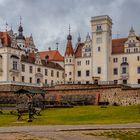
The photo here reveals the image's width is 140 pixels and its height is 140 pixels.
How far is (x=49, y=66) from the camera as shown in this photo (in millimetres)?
87750

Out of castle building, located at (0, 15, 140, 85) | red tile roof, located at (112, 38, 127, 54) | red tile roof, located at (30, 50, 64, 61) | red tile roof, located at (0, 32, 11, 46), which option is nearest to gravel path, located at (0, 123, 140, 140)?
red tile roof, located at (0, 32, 11, 46)

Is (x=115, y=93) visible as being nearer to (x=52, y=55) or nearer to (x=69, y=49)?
(x=69, y=49)

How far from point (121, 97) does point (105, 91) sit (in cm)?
294

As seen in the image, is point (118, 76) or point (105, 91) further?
point (118, 76)

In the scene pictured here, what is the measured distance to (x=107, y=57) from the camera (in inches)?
3196

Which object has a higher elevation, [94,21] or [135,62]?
[94,21]

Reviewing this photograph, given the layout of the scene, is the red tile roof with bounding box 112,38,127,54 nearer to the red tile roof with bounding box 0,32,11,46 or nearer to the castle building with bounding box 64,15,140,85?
the castle building with bounding box 64,15,140,85

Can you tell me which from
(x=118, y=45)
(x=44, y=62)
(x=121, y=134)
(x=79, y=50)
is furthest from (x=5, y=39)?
(x=121, y=134)

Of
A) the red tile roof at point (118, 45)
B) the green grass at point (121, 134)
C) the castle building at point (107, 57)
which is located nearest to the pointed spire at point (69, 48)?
the castle building at point (107, 57)

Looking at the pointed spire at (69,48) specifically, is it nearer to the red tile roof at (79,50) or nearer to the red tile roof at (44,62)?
the red tile roof at (79,50)

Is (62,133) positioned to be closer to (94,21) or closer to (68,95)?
(68,95)

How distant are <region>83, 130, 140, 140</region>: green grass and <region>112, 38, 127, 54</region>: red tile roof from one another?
6278 centimetres

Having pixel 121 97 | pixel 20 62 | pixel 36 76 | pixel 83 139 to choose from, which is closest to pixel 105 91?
pixel 121 97

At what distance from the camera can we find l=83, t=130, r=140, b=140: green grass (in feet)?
63.3
